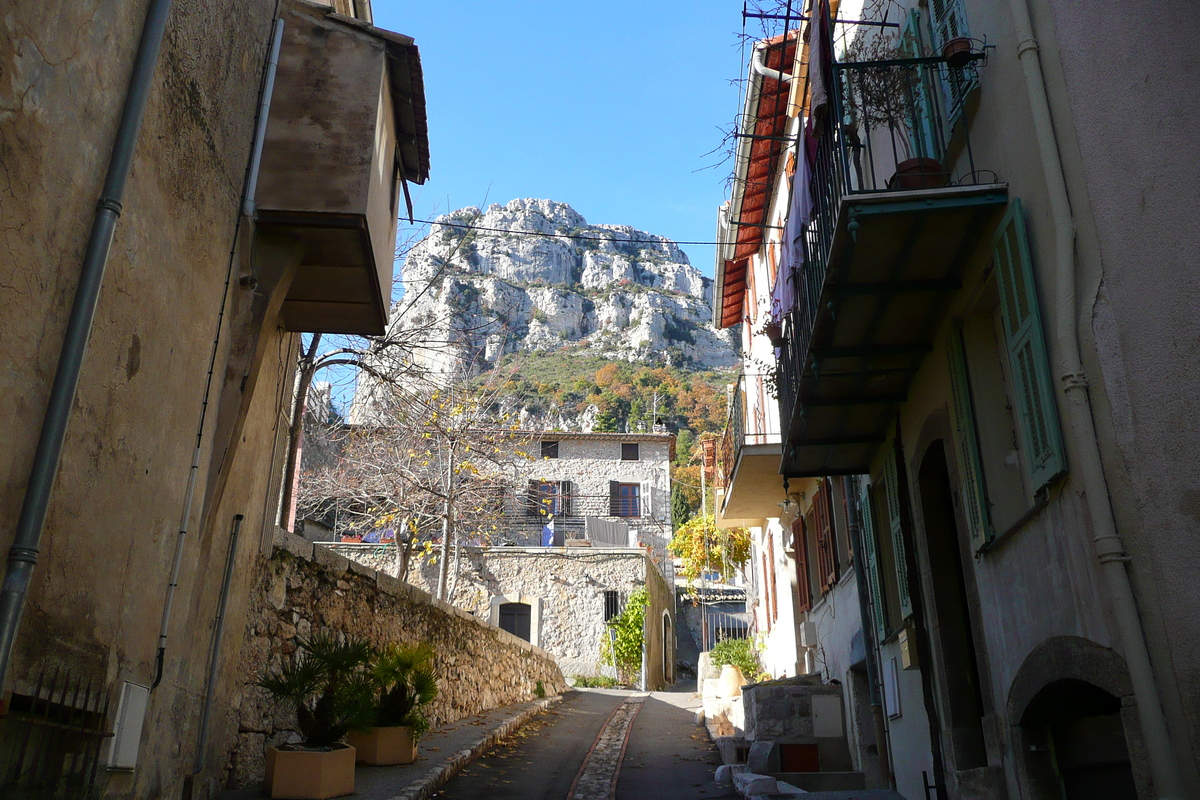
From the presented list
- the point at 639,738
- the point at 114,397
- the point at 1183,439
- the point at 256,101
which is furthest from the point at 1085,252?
the point at 639,738

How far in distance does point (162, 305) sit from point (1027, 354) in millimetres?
4957

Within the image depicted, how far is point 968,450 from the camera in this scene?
20.3 ft

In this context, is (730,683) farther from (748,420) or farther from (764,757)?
(764,757)

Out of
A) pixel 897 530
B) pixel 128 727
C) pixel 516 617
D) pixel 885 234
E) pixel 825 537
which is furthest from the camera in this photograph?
pixel 516 617

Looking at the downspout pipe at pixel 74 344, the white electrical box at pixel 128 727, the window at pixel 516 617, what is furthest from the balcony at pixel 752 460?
the window at pixel 516 617

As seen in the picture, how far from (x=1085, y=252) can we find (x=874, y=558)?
5.60 metres

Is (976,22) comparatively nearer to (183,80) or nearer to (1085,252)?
(1085,252)

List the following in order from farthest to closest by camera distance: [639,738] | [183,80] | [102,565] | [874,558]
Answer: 1. [639,738]
2. [874,558]
3. [183,80]
4. [102,565]

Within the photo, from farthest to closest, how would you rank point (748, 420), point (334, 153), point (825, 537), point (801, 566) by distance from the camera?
point (748, 420)
point (801, 566)
point (825, 537)
point (334, 153)

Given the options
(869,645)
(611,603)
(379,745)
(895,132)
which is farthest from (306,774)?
(611,603)

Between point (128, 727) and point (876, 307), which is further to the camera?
point (876, 307)

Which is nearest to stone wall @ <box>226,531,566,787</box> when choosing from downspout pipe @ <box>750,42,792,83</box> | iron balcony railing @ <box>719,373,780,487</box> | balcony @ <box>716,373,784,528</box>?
balcony @ <box>716,373,784,528</box>

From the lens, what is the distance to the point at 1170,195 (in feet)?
14.3

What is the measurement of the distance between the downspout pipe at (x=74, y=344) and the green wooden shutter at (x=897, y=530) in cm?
666
